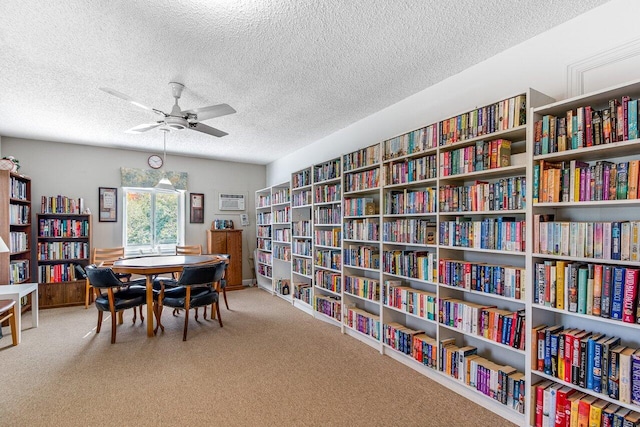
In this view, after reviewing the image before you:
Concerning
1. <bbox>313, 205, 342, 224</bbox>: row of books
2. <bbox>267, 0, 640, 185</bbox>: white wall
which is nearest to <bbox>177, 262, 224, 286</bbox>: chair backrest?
<bbox>313, 205, 342, 224</bbox>: row of books

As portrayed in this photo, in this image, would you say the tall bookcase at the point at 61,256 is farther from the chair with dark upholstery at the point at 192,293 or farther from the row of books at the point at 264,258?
the row of books at the point at 264,258

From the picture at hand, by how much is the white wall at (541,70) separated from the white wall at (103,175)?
3932 mm

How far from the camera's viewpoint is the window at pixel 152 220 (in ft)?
17.9

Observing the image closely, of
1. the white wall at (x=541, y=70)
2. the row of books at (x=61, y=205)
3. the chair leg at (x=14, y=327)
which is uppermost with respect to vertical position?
the white wall at (x=541, y=70)

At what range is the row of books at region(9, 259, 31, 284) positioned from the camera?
4031mm

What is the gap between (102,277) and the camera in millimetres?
3221

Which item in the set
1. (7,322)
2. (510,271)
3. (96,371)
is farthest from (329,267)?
(7,322)

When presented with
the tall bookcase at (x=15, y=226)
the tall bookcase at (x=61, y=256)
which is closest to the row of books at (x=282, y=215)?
the tall bookcase at (x=61, y=256)

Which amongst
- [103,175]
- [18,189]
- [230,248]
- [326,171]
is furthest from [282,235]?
[18,189]

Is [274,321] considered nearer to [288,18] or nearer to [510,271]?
[510,271]

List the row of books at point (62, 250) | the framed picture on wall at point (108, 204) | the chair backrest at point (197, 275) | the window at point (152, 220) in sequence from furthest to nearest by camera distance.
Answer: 1. the window at point (152, 220)
2. the framed picture on wall at point (108, 204)
3. the row of books at point (62, 250)
4. the chair backrest at point (197, 275)

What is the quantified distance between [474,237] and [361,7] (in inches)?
69.7

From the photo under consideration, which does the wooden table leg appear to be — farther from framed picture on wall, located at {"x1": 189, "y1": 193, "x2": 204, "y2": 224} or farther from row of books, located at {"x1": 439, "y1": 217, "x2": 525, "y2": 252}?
row of books, located at {"x1": 439, "y1": 217, "x2": 525, "y2": 252}

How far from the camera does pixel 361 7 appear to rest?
189 cm
